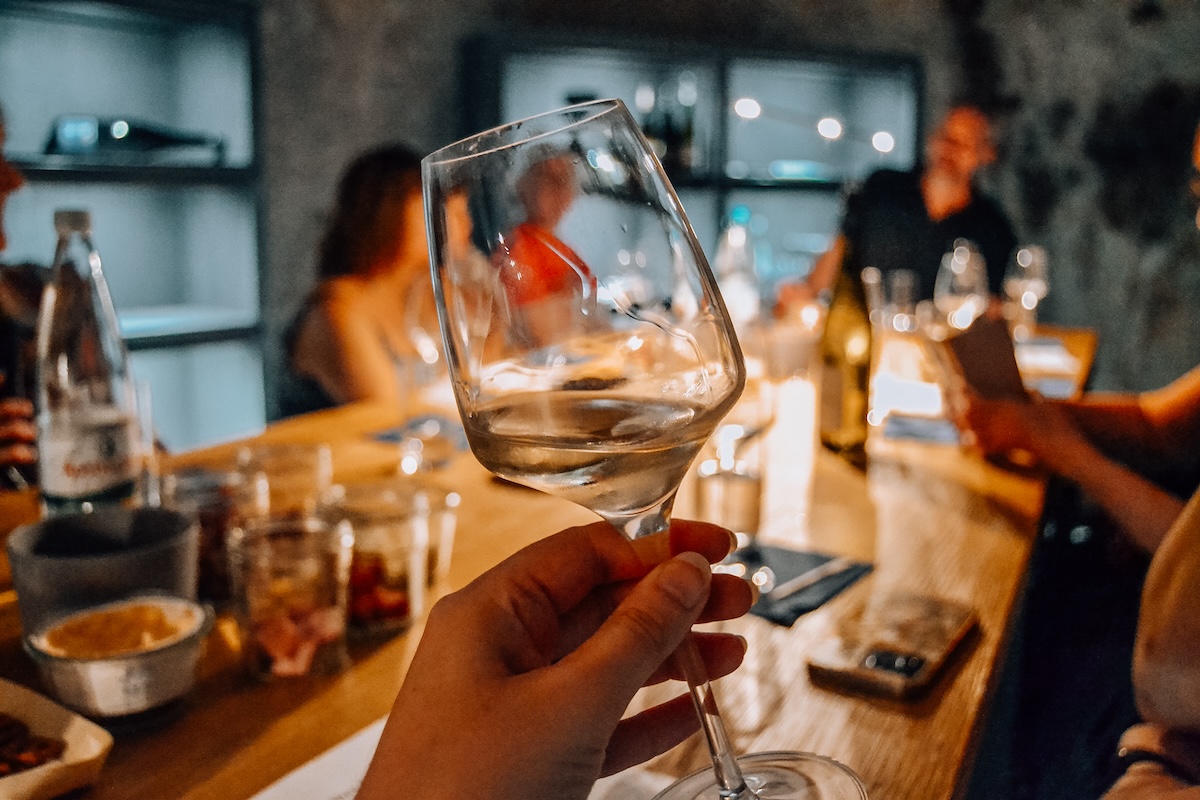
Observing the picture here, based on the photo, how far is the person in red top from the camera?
433mm

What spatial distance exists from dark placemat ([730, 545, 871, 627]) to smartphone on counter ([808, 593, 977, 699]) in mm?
33

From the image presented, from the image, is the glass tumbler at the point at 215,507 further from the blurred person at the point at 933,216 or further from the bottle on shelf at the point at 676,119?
the blurred person at the point at 933,216

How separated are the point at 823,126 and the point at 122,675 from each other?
397 cm

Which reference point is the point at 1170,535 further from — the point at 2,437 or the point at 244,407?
the point at 244,407

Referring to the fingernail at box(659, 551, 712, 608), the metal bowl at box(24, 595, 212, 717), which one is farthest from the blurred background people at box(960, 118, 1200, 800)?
the metal bowl at box(24, 595, 212, 717)

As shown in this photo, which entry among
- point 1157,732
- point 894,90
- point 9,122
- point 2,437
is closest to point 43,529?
point 2,437

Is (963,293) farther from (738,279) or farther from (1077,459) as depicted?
(1077,459)

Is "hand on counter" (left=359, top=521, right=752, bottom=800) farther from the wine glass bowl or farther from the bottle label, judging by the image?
the bottle label

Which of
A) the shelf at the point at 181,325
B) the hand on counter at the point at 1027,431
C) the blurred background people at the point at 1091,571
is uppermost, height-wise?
the shelf at the point at 181,325

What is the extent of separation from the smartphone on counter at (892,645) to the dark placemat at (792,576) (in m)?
0.03

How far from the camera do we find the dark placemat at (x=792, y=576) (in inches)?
29.7

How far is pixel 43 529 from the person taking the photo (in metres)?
0.69

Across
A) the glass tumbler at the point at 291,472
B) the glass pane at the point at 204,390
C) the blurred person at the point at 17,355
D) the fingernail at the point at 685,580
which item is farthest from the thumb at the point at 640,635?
the glass pane at the point at 204,390

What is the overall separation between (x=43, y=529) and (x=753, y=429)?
0.68 m
